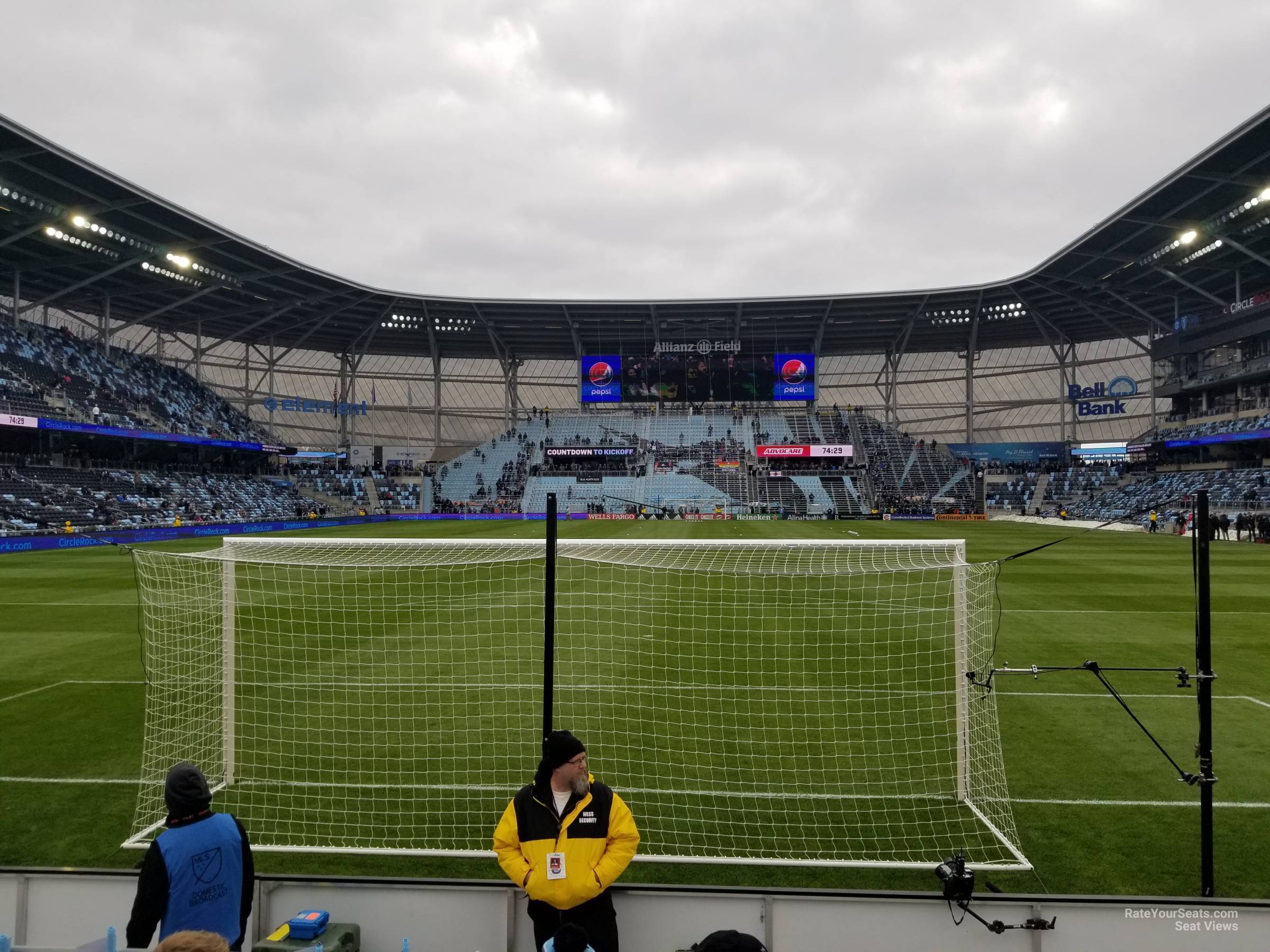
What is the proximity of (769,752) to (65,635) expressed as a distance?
12151 mm

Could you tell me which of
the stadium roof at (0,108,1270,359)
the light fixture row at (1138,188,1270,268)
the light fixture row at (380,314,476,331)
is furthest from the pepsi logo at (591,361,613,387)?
the light fixture row at (1138,188,1270,268)

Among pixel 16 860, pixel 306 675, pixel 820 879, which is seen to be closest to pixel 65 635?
pixel 306 675

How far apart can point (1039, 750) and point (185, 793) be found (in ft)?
23.6

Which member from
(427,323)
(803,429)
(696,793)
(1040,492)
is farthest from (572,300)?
(696,793)

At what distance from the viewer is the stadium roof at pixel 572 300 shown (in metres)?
34.9

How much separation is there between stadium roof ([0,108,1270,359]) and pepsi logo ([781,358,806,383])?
3563 millimetres

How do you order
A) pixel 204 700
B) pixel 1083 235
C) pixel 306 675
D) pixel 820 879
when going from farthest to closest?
pixel 1083 235, pixel 306 675, pixel 204 700, pixel 820 879

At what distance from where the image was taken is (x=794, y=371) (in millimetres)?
62125

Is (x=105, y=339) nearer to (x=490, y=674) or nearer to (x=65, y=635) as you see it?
(x=65, y=635)

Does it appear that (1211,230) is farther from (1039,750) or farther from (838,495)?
(1039,750)

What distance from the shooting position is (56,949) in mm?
2672

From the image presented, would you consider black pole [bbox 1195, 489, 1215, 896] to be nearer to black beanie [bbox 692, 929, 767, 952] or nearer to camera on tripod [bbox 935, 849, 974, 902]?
camera on tripod [bbox 935, 849, 974, 902]

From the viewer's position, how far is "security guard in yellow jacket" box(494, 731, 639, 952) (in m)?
3.66

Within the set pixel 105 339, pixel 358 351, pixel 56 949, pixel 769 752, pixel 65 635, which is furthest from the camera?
pixel 358 351
